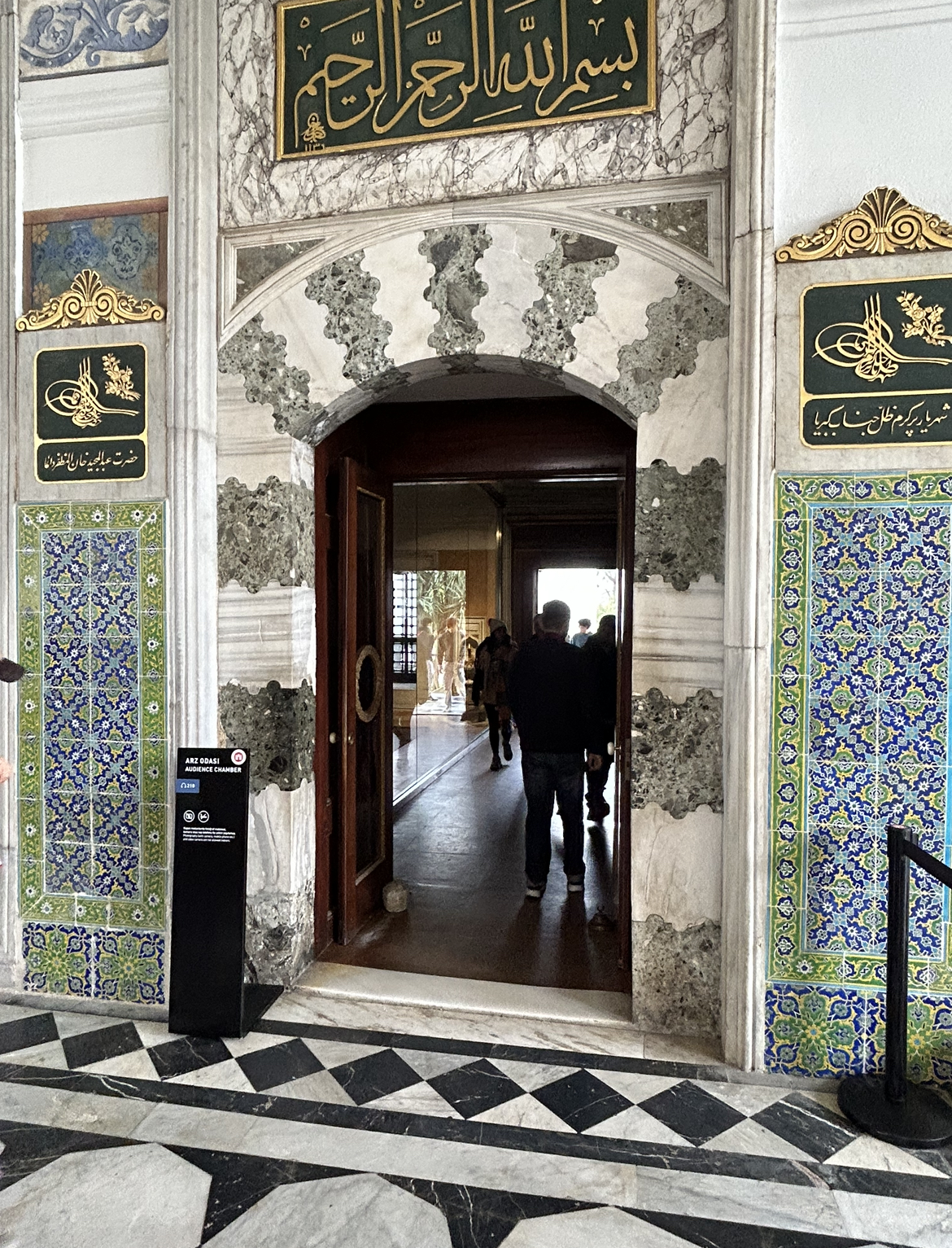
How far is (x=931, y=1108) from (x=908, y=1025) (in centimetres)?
24

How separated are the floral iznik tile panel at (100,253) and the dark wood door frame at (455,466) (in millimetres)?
938

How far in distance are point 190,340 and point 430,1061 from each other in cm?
271

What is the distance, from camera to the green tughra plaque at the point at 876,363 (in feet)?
8.73

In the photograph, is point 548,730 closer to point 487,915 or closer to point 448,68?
point 487,915

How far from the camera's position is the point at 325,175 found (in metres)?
3.19

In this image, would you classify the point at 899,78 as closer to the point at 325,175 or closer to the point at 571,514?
the point at 325,175

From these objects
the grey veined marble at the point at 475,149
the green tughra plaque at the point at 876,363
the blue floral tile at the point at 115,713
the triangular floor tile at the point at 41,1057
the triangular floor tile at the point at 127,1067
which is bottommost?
the triangular floor tile at the point at 41,1057

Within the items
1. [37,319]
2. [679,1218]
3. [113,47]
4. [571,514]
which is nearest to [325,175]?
[113,47]

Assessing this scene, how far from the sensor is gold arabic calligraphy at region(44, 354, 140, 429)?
3260 mm

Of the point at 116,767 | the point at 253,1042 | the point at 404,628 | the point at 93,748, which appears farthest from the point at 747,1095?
the point at 404,628

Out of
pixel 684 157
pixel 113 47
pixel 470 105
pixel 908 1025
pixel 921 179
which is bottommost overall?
pixel 908 1025

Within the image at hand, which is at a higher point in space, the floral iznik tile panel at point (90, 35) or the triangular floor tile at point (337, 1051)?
the floral iznik tile panel at point (90, 35)

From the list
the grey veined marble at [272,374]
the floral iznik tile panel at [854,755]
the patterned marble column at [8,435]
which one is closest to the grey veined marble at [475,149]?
the grey veined marble at [272,374]

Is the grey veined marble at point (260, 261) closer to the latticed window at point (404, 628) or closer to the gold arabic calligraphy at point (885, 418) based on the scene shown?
the gold arabic calligraphy at point (885, 418)
